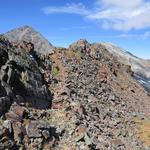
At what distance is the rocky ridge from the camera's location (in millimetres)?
29984

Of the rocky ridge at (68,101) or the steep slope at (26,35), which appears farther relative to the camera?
the steep slope at (26,35)

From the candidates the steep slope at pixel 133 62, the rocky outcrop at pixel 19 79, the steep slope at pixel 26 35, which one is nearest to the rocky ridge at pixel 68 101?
the rocky outcrop at pixel 19 79

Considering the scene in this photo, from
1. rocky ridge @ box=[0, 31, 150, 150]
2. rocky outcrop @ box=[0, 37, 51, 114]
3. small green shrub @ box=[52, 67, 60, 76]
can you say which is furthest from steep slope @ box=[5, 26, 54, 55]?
rocky outcrop @ box=[0, 37, 51, 114]

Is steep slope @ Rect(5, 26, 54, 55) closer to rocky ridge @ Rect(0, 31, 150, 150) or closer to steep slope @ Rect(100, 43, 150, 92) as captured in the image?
rocky ridge @ Rect(0, 31, 150, 150)

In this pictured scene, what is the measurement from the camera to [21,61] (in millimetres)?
37469

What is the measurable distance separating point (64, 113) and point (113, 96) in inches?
514

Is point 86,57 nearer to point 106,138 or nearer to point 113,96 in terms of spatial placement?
point 113,96

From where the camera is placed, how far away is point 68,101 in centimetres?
3903

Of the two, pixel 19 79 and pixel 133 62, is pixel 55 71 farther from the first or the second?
pixel 133 62

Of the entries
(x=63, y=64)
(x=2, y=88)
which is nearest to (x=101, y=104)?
(x=63, y=64)

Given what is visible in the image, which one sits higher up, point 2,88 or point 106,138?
point 2,88

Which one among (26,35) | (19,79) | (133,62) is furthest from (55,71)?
(133,62)

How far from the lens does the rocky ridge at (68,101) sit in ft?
98.4

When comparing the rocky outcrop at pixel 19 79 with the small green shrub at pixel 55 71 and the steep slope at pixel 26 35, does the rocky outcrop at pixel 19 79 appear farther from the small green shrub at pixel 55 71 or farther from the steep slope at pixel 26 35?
the steep slope at pixel 26 35
